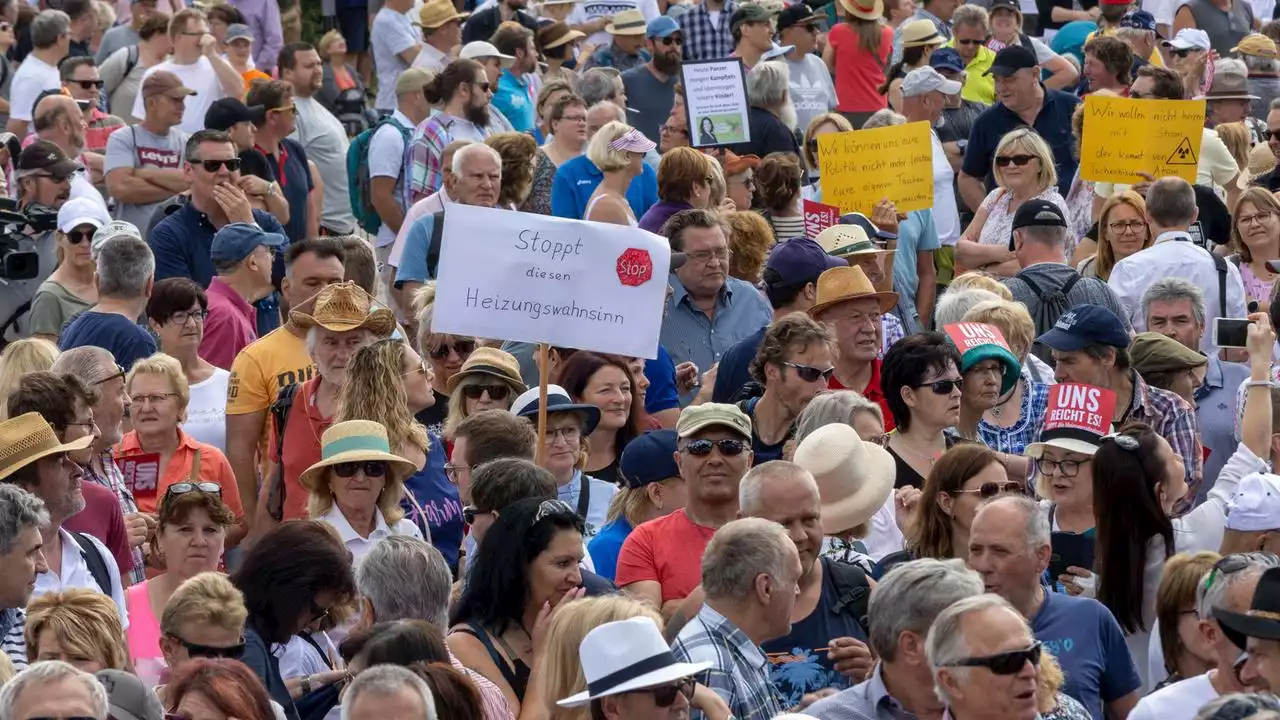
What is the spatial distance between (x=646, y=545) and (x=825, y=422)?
44.2 inches

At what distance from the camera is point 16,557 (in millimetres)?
6086

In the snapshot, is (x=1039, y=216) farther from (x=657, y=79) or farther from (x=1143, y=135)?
(x=657, y=79)

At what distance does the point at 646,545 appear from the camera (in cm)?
677

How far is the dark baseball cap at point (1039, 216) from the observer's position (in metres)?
10.9

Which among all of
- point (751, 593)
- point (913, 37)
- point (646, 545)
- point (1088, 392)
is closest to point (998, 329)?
point (1088, 392)

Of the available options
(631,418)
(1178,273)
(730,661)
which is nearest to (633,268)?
(631,418)

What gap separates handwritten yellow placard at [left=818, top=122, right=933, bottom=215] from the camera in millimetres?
11641

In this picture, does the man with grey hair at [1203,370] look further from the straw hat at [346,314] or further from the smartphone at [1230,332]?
the straw hat at [346,314]

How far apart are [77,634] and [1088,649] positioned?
8.96 feet

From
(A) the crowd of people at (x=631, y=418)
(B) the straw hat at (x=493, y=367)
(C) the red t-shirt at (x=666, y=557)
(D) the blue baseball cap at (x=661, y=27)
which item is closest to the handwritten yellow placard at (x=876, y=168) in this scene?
(A) the crowd of people at (x=631, y=418)

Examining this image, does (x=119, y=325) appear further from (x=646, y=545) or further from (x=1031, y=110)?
(x=1031, y=110)

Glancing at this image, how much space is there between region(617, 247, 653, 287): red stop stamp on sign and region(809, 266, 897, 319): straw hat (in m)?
1.09

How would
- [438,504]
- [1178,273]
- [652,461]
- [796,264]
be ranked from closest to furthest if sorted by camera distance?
[652,461] → [438,504] → [796,264] → [1178,273]

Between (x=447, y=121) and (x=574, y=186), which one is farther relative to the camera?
(x=447, y=121)
